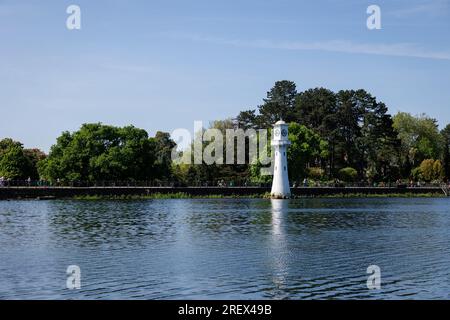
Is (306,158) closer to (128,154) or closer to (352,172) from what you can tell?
(352,172)

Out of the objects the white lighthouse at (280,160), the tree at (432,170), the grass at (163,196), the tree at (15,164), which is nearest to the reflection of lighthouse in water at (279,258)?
the white lighthouse at (280,160)

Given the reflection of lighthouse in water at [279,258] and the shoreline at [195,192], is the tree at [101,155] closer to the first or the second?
the shoreline at [195,192]

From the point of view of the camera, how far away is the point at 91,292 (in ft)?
103

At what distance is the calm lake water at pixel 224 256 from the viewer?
3212cm

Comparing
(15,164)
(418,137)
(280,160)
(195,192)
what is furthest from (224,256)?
(418,137)

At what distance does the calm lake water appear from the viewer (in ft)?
105

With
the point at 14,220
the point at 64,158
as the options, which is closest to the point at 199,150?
the point at 64,158

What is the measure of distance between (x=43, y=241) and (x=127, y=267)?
1522 cm

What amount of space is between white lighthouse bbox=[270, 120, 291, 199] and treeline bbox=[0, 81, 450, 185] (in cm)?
1430

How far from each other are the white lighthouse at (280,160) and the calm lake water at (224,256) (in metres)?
35.7

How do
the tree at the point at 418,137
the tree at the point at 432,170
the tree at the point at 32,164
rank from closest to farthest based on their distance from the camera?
the tree at the point at 32,164
the tree at the point at 432,170
the tree at the point at 418,137

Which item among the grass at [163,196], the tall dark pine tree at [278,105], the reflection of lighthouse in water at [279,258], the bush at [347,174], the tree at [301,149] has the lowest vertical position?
the reflection of lighthouse in water at [279,258]

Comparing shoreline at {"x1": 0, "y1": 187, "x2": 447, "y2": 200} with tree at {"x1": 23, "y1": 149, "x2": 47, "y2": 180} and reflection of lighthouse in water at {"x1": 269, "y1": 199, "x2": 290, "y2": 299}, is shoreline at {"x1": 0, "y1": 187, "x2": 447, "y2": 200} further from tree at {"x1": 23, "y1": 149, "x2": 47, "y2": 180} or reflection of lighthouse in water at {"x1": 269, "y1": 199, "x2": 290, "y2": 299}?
reflection of lighthouse in water at {"x1": 269, "y1": 199, "x2": 290, "y2": 299}

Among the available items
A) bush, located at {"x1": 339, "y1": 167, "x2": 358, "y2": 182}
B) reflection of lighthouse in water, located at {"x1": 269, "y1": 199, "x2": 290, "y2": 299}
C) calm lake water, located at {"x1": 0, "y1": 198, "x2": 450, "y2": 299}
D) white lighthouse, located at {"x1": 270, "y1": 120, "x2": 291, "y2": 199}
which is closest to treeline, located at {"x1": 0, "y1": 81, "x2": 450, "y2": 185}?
bush, located at {"x1": 339, "y1": 167, "x2": 358, "y2": 182}
